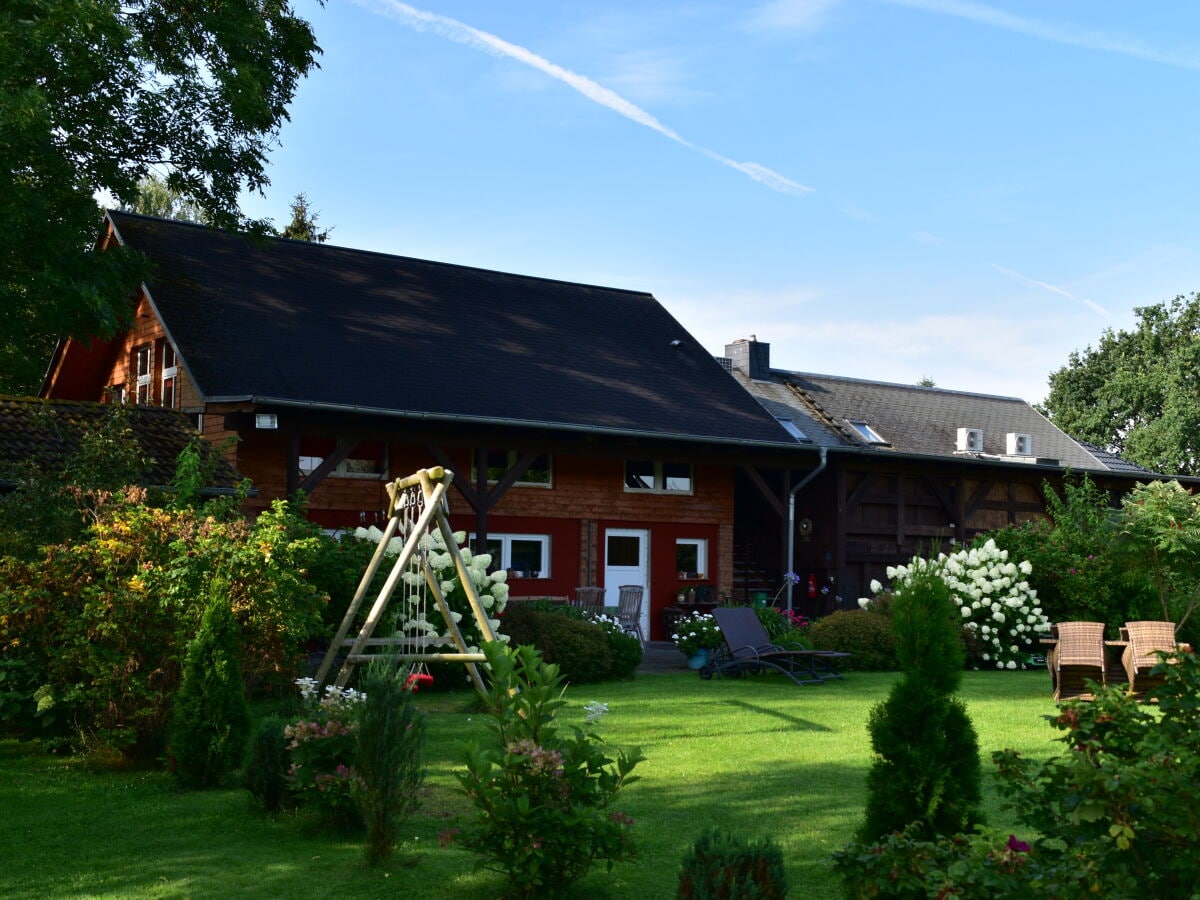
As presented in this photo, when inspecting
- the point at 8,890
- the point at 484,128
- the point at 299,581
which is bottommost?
the point at 8,890

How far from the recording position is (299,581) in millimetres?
9586

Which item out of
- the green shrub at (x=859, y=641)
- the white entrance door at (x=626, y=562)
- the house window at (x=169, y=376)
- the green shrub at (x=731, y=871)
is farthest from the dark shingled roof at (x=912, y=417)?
the green shrub at (x=731, y=871)

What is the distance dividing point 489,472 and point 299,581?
1079 centimetres

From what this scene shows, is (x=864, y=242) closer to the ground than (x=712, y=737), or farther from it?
farther from it

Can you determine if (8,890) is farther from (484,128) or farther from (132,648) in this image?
(484,128)

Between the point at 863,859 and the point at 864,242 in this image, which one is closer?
the point at 863,859

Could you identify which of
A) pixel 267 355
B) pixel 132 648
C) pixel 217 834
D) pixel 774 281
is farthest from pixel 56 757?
pixel 774 281

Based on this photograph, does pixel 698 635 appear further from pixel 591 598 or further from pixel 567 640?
pixel 567 640

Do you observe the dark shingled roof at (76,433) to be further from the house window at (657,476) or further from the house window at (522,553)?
the house window at (657,476)

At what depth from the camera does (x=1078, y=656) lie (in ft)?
39.4

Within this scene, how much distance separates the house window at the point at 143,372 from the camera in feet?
66.2

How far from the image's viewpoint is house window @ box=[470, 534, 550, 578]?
1983cm

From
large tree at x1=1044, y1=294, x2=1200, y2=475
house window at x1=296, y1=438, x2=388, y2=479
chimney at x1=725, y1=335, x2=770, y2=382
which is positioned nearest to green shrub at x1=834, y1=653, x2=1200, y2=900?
house window at x1=296, y1=438, x2=388, y2=479

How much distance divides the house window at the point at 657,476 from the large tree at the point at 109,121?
7.91m
